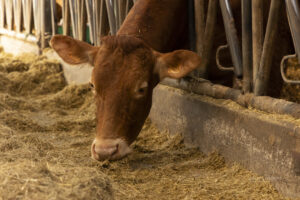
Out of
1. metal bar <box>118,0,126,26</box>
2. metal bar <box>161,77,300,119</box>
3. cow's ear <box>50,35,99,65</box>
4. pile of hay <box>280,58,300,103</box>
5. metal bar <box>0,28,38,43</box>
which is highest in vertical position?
metal bar <box>118,0,126,26</box>

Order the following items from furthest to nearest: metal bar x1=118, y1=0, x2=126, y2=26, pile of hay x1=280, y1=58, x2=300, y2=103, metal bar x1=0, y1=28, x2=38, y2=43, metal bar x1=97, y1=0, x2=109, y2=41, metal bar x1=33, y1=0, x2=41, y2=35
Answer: metal bar x1=0, y1=28, x2=38, y2=43 → metal bar x1=33, y1=0, x2=41, y2=35 → metal bar x1=97, y1=0, x2=109, y2=41 → metal bar x1=118, y1=0, x2=126, y2=26 → pile of hay x1=280, y1=58, x2=300, y2=103

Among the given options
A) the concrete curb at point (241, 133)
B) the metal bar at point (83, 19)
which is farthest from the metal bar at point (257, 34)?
the metal bar at point (83, 19)

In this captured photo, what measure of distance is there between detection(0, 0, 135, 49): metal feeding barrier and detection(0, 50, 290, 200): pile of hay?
987 millimetres

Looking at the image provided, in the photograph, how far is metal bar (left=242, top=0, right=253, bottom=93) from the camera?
3.48m

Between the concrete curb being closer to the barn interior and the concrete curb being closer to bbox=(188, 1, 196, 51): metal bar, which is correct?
the barn interior

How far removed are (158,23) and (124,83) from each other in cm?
108

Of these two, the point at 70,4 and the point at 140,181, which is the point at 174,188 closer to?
the point at 140,181

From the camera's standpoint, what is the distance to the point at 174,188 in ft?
9.98

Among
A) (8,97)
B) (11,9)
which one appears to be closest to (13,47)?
(11,9)

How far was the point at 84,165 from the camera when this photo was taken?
11.4 feet

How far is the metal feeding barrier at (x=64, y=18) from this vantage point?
5637 mm

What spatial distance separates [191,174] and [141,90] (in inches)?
28.3

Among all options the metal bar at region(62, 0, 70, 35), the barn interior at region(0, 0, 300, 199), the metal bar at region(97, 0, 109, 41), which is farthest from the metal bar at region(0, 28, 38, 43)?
the barn interior at region(0, 0, 300, 199)

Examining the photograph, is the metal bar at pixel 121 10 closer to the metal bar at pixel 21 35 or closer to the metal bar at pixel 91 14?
the metal bar at pixel 91 14
